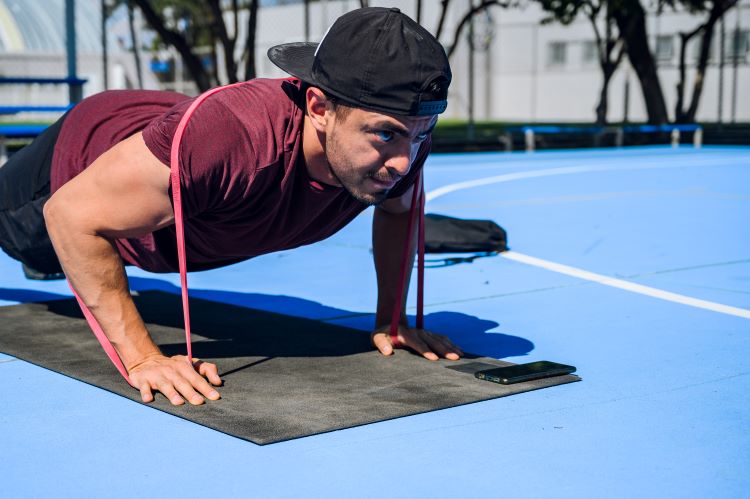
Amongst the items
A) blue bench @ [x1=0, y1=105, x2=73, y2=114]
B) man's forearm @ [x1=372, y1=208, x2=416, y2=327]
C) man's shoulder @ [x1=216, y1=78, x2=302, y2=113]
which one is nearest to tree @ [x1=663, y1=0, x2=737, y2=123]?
blue bench @ [x1=0, y1=105, x2=73, y2=114]

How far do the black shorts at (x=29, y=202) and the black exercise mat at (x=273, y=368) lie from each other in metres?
0.34

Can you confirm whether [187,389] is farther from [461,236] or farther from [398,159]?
[461,236]

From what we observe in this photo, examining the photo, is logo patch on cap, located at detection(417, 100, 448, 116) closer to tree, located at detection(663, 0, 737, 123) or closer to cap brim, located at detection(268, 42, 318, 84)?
cap brim, located at detection(268, 42, 318, 84)

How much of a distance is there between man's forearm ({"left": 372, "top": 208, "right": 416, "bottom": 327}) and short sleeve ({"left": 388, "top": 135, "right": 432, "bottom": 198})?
0.33m

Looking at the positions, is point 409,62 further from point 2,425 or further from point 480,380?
point 2,425

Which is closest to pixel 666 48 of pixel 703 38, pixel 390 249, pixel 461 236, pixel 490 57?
pixel 490 57

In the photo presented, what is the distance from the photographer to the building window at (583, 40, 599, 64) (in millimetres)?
36781

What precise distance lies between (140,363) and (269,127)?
2.98 feet

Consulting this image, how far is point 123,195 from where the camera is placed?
3.16 metres

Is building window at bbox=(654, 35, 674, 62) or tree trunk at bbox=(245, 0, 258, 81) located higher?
building window at bbox=(654, 35, 674, 62)

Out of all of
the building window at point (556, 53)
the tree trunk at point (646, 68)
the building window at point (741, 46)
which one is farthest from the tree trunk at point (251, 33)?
the building window at point (556, 53)

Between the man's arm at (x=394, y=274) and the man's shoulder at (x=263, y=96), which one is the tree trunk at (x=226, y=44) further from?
the man's shoulder at (x=263, y=96)

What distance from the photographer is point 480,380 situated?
357 cm

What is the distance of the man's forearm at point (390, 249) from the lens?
13.1ft
